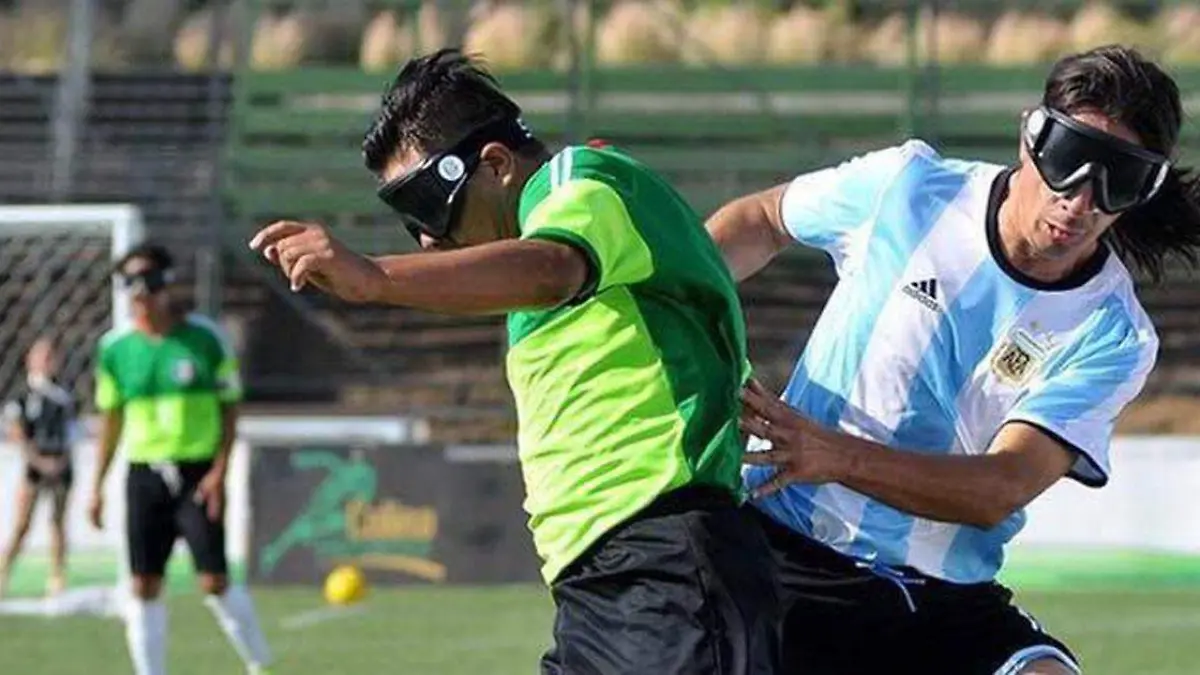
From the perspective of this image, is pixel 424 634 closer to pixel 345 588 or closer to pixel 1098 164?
pixel 345 588

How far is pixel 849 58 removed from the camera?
2502cm

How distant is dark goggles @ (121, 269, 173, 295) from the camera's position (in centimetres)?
1316

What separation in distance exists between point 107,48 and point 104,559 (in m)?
8.06

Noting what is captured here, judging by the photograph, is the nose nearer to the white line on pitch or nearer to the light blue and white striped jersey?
the light blue and white striped jersey

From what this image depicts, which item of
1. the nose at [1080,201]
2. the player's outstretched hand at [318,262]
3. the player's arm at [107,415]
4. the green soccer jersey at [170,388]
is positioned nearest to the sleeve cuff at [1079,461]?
the nose at [1080,201]

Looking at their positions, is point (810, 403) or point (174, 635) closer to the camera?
point (810, 403)

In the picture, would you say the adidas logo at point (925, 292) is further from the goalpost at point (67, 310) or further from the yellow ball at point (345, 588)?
the goalpost at point (67, 310)

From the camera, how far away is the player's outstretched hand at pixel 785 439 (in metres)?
4.74

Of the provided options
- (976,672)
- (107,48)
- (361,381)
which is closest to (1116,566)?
(361,381)

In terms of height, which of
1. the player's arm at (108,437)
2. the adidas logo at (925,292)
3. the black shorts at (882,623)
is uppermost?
the adidas logo at (925,292)

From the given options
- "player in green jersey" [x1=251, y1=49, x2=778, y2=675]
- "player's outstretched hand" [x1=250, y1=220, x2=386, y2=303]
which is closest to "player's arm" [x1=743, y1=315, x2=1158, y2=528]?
"player in green jersey" [x1=251, y1=49, x2=778, y2=675]

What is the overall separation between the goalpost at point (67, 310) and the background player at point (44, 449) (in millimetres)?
370

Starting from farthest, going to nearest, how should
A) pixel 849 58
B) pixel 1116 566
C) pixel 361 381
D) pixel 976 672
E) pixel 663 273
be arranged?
pixel 849 58
pixel 361 381
pixel 1116 566
pixel 976 672
pixel 663 273

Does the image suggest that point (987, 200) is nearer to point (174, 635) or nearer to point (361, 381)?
point (174, 635)
